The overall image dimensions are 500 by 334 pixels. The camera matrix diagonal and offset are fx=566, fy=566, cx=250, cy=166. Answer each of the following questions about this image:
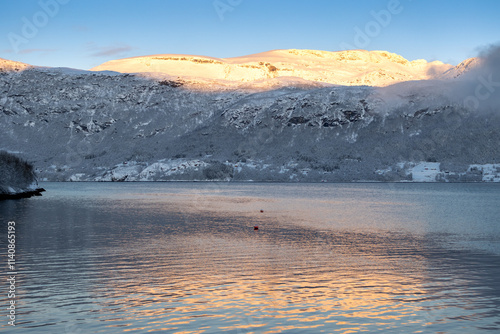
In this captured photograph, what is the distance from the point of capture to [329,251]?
3150 centimetres

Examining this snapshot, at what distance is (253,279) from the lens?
74.4 feet

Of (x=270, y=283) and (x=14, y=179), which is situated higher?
(x=14, y=179)

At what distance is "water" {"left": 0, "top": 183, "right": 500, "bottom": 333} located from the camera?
16.6 m

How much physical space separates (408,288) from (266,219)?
104 feet

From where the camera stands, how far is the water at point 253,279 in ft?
54.3

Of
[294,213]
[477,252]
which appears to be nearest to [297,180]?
[294,213]

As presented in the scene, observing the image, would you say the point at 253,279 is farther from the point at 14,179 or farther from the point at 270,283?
the point at 14,179

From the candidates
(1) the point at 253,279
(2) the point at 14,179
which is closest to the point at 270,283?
(1) the point at 253,279

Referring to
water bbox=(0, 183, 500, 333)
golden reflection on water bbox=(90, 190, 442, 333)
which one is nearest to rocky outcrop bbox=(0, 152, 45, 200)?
water bbox=(0, 183, 500, 333)

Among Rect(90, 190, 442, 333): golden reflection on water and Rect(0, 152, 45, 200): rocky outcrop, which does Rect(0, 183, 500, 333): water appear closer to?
Rect(90, 190, 442, 333): golden reflection on water

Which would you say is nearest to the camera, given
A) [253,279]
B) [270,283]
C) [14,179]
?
[270,283]

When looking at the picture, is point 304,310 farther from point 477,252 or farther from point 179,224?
point 179,224

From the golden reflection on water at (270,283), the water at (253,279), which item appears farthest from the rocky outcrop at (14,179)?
the golden reflection on water at (270,283)

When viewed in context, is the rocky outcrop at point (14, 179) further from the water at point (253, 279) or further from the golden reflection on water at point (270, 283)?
the golden reflection on water at point (270, 283)
